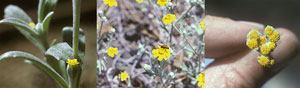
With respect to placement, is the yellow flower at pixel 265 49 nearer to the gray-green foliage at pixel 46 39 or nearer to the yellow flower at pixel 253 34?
the yellow flower at pixel 253 34

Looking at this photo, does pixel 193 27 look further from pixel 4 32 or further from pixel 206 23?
pixel 4 32

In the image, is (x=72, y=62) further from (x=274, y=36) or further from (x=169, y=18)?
(x=274, y=36)

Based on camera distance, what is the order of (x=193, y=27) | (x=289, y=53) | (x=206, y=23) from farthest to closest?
1. (x=193, y=27)
2. (x=206, y=23)
3. (x=289, y=53)

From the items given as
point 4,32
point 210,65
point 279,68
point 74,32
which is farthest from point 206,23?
point 4,32

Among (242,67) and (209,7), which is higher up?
(209,7)

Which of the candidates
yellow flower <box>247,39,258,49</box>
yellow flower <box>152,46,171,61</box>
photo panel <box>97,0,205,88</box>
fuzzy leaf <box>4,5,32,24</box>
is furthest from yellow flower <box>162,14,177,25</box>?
fuzzy leaf <box>4,5,32,24</box>

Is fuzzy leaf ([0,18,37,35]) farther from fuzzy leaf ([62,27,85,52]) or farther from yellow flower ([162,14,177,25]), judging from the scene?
yellow flower ([162,14,177,25])
